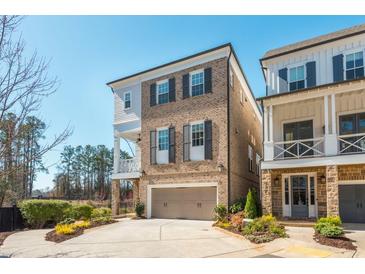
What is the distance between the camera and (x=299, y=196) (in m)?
16.5

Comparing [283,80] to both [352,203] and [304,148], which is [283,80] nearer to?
[304,148]

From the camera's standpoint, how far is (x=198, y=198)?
18.4 meters

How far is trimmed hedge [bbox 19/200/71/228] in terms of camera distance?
680 inches

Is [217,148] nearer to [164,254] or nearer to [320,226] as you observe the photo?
[320,226]

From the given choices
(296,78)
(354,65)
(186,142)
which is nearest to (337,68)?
(354,65)

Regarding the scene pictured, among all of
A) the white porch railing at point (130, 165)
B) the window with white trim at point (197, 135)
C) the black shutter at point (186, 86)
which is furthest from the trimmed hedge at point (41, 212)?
the black shutter at point (186, 86)

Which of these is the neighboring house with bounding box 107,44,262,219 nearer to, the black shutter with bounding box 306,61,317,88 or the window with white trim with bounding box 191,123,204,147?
the window with white trim with bounding box 191,123,204,147

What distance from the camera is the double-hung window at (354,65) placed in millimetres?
15461

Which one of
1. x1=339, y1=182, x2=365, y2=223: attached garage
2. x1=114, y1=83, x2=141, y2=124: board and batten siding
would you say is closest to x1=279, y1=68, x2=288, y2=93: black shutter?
x1=339, y1=182, x2=365, y2=223: attached garage

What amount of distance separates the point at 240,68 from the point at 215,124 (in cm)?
466

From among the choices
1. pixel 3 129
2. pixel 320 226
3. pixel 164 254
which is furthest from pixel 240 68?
pixel 3 129

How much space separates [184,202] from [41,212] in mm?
7511

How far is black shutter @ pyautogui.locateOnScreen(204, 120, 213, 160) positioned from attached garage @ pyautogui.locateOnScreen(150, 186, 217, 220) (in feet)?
5.61

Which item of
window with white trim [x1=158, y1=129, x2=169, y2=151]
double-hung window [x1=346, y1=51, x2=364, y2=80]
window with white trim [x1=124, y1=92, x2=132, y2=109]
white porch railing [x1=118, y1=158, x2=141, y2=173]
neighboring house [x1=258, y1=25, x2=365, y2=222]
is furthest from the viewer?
window with white trim [x1=124, y1=92, x2=132, y2=109]
